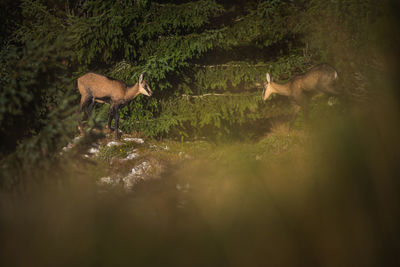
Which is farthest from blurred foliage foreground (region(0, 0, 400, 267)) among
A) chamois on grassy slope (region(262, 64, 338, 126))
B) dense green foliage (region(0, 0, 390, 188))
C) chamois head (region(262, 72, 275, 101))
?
chamois head (region(262, 72, 275, 101))

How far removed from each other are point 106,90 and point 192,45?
2.44 ft

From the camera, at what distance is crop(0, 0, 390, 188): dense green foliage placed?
197 centimetres

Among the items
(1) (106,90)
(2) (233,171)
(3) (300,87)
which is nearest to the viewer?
(2) (233,171)

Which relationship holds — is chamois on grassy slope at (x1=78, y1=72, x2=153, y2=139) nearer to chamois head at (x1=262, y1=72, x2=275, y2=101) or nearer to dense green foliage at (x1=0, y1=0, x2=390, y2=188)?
dense green foliage at (x1=0, y1=0, x2=390, y2=188)

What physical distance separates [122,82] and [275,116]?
1.36 metres

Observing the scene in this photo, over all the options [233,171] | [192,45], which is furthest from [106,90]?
[233,171]

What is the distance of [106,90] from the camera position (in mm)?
2199

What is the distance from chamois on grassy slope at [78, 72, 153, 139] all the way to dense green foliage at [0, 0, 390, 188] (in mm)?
100

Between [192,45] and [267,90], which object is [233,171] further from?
[267,90]

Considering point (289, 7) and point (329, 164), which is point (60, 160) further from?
point (289, 7)

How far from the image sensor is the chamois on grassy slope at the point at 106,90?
2.11 metres

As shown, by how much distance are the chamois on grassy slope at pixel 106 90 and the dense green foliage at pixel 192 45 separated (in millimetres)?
100

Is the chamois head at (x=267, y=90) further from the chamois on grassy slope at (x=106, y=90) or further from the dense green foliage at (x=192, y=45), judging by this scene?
the chamois on grassy slope at (x=106, y=90)

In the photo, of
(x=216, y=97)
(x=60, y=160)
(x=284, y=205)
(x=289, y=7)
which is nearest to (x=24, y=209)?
(x=60, y=160)
